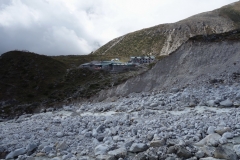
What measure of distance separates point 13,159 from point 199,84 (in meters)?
17.0

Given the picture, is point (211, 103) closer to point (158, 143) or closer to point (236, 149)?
point (158, 143)

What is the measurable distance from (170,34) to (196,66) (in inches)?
4772

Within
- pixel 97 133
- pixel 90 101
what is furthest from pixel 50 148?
pixel 90 101

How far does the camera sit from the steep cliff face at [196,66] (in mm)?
21875

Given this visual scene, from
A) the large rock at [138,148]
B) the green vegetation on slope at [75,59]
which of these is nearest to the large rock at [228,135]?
the large rock at [138,148]

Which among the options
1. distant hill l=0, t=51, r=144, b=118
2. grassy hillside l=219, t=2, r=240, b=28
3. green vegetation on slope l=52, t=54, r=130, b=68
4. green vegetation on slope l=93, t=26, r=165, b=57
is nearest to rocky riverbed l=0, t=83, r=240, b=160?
distant hill l=0, t=51, r=144, b=118

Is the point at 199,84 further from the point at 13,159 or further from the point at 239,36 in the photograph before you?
the point at 13,159

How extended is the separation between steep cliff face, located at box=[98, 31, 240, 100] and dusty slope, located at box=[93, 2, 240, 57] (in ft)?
327

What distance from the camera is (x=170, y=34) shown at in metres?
140

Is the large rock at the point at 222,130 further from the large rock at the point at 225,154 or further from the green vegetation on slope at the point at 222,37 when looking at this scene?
the green vegetation on slope at the point at 222,37

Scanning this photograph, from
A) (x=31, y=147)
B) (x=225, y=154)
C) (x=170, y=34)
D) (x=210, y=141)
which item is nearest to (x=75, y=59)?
(x=31, y=147)

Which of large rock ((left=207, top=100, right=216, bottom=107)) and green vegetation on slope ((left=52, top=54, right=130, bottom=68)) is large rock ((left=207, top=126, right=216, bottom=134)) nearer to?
large rock ((left=207, top=100, right=216, bottom=107))

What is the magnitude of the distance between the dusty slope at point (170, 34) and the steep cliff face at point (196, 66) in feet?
327

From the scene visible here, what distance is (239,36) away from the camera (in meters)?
24.4
